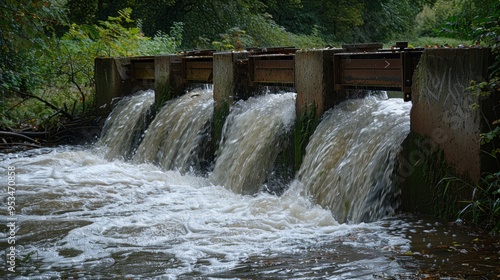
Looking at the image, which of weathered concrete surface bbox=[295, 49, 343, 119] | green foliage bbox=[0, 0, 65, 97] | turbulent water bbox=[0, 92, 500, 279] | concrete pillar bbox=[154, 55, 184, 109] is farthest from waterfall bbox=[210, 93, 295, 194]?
green foliage bbox=[0, 0, 65, 97]

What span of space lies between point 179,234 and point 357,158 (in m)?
2.28

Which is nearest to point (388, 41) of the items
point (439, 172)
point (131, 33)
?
point (131, 33)

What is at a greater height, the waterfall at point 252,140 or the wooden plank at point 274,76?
the wooden plank at point 274,76

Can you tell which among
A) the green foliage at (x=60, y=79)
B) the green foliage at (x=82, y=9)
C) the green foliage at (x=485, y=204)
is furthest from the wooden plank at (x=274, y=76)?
the green foliage at (x=82, y=9)

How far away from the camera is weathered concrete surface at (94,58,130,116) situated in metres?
16.7

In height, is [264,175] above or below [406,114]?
below

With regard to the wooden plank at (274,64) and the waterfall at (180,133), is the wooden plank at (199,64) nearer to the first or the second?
the waterfall at (180,133)

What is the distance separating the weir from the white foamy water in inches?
25.8

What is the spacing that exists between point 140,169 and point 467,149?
290 inches

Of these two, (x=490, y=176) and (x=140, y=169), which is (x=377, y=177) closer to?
(x=490, y=176)

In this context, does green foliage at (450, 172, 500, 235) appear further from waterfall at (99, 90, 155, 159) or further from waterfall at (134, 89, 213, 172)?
waterfall at (99, 90, 155, 159)

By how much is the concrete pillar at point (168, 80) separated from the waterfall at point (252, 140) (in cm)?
282

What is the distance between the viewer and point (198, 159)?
1252cm

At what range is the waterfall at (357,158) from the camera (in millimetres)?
8031
